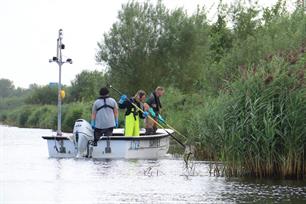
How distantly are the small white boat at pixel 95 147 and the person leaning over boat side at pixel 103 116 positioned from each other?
18 centimetres

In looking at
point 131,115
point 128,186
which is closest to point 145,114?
point 131,115

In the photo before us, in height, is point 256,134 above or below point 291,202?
above

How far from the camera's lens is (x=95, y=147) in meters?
21.9

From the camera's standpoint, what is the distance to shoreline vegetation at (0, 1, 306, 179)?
15.7 meters

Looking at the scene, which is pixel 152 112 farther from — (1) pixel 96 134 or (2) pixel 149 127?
(1) pixel 96 134

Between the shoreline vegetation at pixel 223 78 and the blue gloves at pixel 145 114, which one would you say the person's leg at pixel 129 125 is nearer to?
the blue gloves at pixel 145 114

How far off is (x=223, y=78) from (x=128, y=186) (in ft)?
45.5

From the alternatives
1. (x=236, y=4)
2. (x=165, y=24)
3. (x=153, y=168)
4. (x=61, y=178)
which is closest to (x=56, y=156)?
(x=153, y=168)

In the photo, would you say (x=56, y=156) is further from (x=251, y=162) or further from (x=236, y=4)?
(x=236, y=4)

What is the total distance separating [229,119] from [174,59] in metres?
31.5

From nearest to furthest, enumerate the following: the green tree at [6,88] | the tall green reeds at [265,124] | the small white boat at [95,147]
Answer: the tall green reeds at [265,124] → the small white boat at [95,147] → the green tree at [6,88]

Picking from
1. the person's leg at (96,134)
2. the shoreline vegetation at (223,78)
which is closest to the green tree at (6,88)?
the shoreline vegetation at (223,78)

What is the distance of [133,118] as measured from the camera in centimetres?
2295

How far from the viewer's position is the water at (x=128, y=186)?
13.3 metres
